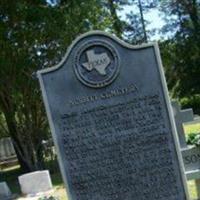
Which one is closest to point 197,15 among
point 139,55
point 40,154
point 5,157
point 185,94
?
point 185,94

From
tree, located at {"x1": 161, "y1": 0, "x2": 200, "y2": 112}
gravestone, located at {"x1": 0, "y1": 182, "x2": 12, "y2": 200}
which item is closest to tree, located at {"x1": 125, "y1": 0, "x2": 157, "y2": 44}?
tree, located at {"x1": 161, "y1": 0, "x2": 200, "y2": 112}

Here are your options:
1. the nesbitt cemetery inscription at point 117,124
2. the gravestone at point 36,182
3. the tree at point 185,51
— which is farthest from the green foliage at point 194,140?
the tree at point 185,51

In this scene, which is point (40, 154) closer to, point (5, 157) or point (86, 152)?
→ point (5, 157)

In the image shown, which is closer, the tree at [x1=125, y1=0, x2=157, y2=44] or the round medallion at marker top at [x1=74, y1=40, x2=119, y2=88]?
the round medallion at marker top at [x1=74, y1=40, x2=119, y2=88]

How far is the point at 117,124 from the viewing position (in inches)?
273

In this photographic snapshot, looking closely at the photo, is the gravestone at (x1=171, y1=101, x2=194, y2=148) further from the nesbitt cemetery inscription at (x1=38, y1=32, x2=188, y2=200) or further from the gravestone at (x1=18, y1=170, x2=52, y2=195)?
the gravestone at (x1=18, y1=170, x2=52, y2=195)

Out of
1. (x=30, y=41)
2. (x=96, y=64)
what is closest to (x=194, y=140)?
(x=96, y=64)

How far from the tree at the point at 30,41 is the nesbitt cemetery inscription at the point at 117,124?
12766 mm

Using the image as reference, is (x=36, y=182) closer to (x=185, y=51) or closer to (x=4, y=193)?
(x=4, y=193)

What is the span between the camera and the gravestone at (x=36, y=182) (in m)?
14.9

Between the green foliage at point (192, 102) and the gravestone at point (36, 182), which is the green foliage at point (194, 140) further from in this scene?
the green foliage at point (192, 102)

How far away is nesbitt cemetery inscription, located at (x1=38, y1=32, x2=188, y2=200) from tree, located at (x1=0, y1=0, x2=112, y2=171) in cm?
1277

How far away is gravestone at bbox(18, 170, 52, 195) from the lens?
14.9 meters

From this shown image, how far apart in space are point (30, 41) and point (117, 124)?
13.7m
